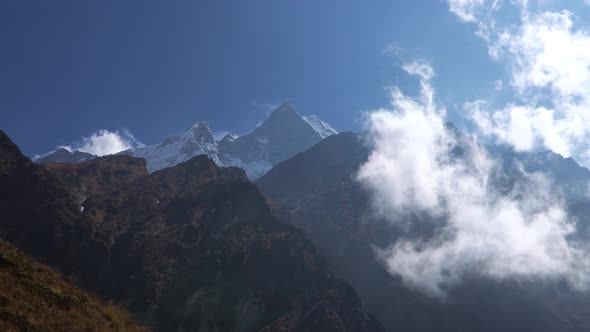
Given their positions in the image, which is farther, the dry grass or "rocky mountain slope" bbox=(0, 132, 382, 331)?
"rocky mountain slope" bbox=(0, 132, 382, 331)

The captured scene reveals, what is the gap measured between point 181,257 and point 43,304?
125834 mm

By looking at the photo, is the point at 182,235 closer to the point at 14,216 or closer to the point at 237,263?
the point at 237,263

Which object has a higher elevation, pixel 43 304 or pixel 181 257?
pixel 181 257

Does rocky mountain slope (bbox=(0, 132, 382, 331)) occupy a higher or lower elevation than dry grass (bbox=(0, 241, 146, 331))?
higher

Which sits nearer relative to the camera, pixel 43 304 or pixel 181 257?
pixel 43 304

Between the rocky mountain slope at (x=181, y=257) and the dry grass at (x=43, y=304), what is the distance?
94957 mm

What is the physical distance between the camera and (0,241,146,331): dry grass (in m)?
26.2

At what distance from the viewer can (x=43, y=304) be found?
28.8 metres

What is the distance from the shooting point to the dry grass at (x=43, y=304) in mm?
26208

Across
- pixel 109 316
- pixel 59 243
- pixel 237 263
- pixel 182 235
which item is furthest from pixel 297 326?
pixel 109 316

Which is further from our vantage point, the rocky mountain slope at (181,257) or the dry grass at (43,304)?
the rocky mountain slope at (181,257)

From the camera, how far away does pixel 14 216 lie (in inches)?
5458

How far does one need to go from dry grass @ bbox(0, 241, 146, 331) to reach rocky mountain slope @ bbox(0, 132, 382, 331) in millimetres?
94957

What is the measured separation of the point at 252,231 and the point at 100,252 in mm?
56637
